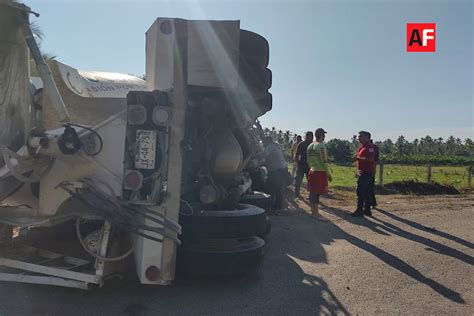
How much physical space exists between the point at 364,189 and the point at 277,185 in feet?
6.07

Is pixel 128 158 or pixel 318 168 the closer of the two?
pixel 128 158

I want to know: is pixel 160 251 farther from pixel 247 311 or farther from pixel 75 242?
pixel 75 242

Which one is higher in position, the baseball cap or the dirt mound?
the baseball cap

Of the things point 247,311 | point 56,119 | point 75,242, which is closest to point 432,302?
point 247,311

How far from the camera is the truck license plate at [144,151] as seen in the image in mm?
3453

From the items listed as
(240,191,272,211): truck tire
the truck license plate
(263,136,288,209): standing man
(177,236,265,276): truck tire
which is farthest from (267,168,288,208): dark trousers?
the truck license plate

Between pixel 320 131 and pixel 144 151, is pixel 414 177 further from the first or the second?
pixel 144 151

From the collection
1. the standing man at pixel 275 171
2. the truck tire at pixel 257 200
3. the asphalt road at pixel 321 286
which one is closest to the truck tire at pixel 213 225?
the asphalt road at pixel 321 286

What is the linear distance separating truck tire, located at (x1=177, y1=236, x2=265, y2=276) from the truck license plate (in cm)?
96

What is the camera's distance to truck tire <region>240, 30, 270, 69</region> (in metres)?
4.11

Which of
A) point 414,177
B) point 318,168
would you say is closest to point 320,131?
point 318,168

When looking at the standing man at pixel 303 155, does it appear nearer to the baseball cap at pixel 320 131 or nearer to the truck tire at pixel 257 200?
the baseball cap at pixel 320 131

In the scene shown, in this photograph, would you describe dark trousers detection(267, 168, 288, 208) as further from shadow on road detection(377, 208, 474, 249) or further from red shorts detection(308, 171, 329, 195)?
shadow on road detection(377, 208, 474, 249)

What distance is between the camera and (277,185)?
8906 mm
